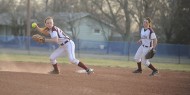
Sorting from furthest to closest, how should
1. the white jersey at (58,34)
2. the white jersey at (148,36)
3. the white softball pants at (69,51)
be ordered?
1. the white jersey at (148,36)
2. the white softball pants at (69,51)
3. the white jersey at (58,34)

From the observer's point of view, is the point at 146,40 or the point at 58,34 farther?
the point at 146,40

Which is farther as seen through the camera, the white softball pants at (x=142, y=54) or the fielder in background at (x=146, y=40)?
the white softball pants at (x=142, y=54)

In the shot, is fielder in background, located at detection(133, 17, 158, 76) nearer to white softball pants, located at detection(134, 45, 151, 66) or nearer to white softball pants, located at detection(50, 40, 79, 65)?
white softball pants, located at detection(134, 45, 151, 66)

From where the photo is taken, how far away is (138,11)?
43094mm

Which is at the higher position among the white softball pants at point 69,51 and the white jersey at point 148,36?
the white jersey at point 148,36

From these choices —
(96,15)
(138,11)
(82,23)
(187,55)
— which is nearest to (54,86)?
(187,55)

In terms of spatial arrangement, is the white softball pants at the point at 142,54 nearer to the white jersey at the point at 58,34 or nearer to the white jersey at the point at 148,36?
the white jersey at the point at 148,36

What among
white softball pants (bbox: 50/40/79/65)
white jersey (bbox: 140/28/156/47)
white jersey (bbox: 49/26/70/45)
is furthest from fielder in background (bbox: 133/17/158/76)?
white jersey (bbox: 49/26/70/45)

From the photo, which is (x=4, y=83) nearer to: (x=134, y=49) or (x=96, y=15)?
(x=134, y=49)

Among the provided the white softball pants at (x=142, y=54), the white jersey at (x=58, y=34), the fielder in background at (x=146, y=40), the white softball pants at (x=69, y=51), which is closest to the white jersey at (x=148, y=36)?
the fielder in background at (x=146, y=40)

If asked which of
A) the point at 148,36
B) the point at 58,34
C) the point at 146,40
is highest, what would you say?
the point at 58,34

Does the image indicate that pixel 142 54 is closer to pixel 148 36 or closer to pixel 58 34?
pixel 148 36

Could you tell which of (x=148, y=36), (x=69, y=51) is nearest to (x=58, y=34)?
(x=69, y=51)

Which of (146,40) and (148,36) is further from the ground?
(148,36)
